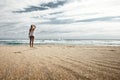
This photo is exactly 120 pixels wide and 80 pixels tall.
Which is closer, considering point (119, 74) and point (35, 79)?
point (35, 79)

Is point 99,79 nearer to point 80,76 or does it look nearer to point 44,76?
point 80,76

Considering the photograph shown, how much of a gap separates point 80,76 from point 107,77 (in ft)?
1.82

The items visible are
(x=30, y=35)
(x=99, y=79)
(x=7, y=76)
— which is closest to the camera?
(x=99, y=79)

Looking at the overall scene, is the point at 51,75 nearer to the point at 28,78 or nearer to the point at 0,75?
the point at 28,78

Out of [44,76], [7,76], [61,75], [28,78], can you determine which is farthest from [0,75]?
[61,75]

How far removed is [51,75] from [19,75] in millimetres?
701

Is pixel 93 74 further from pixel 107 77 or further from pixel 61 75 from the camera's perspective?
pixel 61 75

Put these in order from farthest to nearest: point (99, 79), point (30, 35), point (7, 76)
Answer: point (30, 35) → point (7, 76) → point (99, 79)

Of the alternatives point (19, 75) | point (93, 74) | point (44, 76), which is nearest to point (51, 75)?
point (44, 76)

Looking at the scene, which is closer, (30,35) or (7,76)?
(7,76)

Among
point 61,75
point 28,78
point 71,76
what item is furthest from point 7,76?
point 71,76

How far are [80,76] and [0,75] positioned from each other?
67.7 inches

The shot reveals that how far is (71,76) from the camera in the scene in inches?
132

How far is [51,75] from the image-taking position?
3449 millimetres
